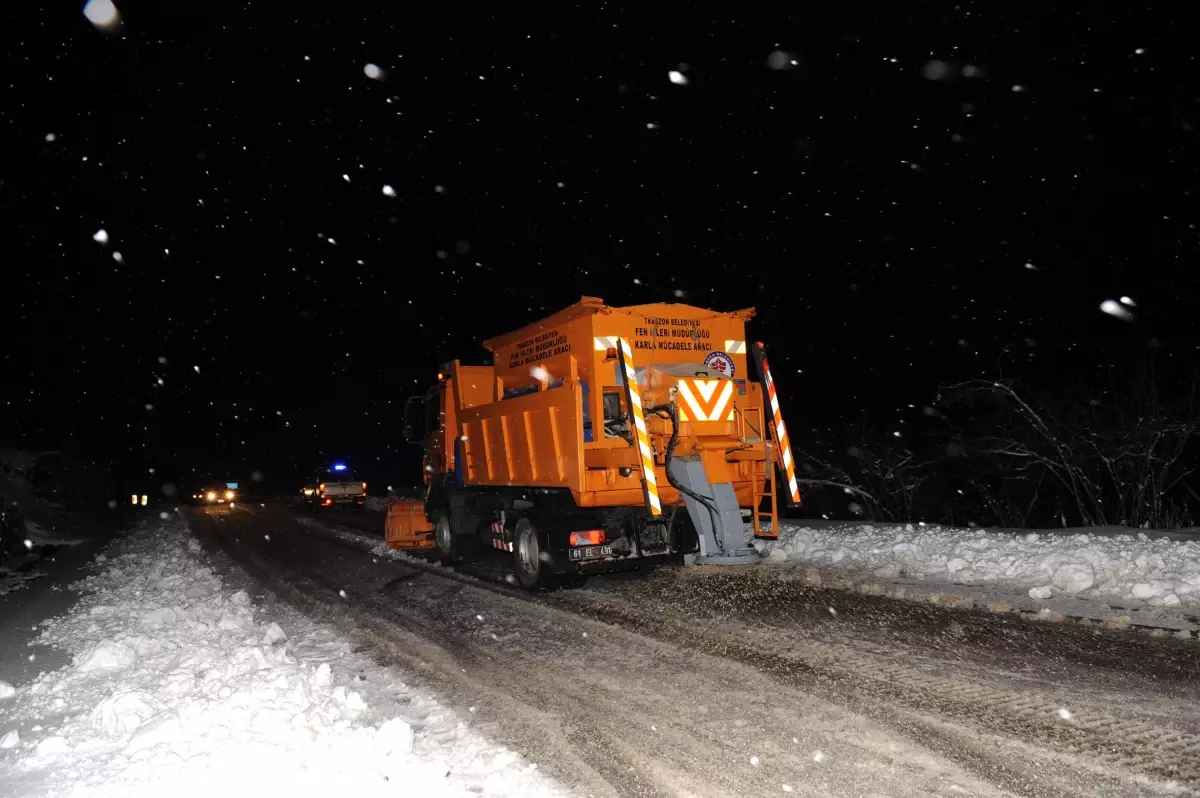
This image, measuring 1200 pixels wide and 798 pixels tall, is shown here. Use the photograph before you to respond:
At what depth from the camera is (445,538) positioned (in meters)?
13.7

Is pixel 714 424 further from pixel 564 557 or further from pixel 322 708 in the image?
pixel 322 708

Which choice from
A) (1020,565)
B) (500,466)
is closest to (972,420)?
(1020,565)

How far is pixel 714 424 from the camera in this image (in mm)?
9906

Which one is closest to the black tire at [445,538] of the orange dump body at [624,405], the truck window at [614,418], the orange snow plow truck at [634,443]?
the orange snow plow truck at [634,443]

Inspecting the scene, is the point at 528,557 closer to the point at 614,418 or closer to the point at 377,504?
the point at 614,418

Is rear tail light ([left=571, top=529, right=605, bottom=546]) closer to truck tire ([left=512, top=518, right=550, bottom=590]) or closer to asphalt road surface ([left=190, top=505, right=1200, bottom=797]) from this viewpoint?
truck tire ([left=512, top=518, right=550, bottom=590])

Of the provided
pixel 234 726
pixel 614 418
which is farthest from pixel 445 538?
pixel 234 726

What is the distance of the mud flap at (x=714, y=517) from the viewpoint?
911cm

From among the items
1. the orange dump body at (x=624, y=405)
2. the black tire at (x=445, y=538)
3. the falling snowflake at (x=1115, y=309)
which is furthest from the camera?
the falling snowflake at (x=1115, y=309)

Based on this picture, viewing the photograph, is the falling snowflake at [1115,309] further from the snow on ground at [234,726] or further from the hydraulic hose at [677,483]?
the snow on ground at [234,726]

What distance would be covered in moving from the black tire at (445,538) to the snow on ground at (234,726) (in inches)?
193

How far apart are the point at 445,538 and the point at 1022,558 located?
29.7 feet

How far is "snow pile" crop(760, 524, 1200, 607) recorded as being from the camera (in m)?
7.98

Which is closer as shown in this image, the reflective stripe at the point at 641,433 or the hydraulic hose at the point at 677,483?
the reflective stripe at the point at 641,433
